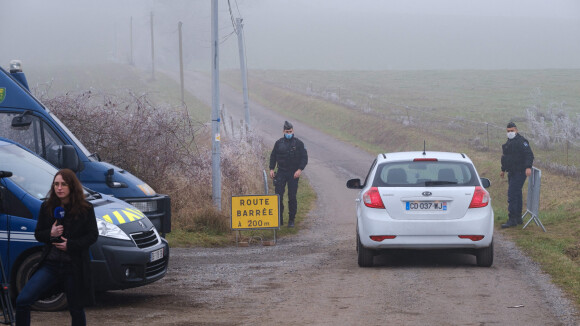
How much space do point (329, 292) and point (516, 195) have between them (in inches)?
298

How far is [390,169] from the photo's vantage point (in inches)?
452

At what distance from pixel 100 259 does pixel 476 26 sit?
393ft

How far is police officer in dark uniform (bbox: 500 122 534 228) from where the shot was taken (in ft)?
51.6

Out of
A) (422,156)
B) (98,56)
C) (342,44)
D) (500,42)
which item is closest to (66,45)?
(98,56)

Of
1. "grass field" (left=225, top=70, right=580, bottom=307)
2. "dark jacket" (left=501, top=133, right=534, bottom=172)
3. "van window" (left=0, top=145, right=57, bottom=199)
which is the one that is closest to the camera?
"van window" (left=0, top=145, right=57, bottom=199)

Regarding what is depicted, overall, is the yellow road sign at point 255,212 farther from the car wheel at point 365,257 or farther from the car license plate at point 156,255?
the car license plate at point 156,255

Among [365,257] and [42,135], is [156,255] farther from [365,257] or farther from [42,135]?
[42,135]

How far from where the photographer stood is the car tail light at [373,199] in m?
11.0

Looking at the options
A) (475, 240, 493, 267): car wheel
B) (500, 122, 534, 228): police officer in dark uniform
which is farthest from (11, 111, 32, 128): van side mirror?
(500, 122, 534, 228): police officer in dark uniform

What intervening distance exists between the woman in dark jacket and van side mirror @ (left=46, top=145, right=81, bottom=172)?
4059mm

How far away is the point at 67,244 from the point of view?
6.28 meters

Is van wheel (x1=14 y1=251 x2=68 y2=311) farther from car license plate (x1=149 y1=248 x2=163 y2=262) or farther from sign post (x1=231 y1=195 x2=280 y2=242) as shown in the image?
sign post (x1=231 y1=195 x2=280 y2=242)

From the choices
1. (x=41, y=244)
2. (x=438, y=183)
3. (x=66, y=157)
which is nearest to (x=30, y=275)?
(x=41, y=244)

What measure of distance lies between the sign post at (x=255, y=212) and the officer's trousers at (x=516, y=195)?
482 centimetres
